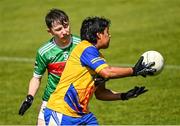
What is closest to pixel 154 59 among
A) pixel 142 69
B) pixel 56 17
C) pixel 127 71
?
pixel 142 69

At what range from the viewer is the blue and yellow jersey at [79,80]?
8.82 metres

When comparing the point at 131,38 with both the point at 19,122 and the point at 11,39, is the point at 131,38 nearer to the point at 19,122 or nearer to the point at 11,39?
the point at 11,39

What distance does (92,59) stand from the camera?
28.8ft

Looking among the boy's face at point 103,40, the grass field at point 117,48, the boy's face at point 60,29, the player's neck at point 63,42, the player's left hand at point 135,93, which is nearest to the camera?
the boy's face at point 103,40

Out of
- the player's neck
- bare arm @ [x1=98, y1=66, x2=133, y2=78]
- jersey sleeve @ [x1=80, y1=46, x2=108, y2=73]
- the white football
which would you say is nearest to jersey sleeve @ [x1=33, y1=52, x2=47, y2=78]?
the player's neck

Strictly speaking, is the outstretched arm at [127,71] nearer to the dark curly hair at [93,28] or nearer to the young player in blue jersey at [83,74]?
the young player in blue jersey at [83,74]

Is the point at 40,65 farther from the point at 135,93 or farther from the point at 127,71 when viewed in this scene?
the point at 127,71

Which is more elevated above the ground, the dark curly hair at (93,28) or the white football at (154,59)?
the dark curly hair at (93,28)

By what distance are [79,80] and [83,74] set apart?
96 millimetres

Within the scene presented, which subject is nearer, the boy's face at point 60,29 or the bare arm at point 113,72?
the bare arm at point 113,72

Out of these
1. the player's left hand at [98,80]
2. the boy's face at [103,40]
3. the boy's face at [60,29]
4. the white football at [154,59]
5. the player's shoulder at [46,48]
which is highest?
the boy's face at [103,40]

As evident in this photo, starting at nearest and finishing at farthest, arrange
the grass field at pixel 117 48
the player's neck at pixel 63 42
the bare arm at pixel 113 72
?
the bare arm at pixel 113 72 → the player's neck at pixel 63 42 → the grass field at pixel 117 48

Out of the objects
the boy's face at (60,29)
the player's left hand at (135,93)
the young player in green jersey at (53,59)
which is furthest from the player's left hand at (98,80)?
the young player in green jersey at (53,59)

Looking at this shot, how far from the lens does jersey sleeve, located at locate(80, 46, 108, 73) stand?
28.8ft
